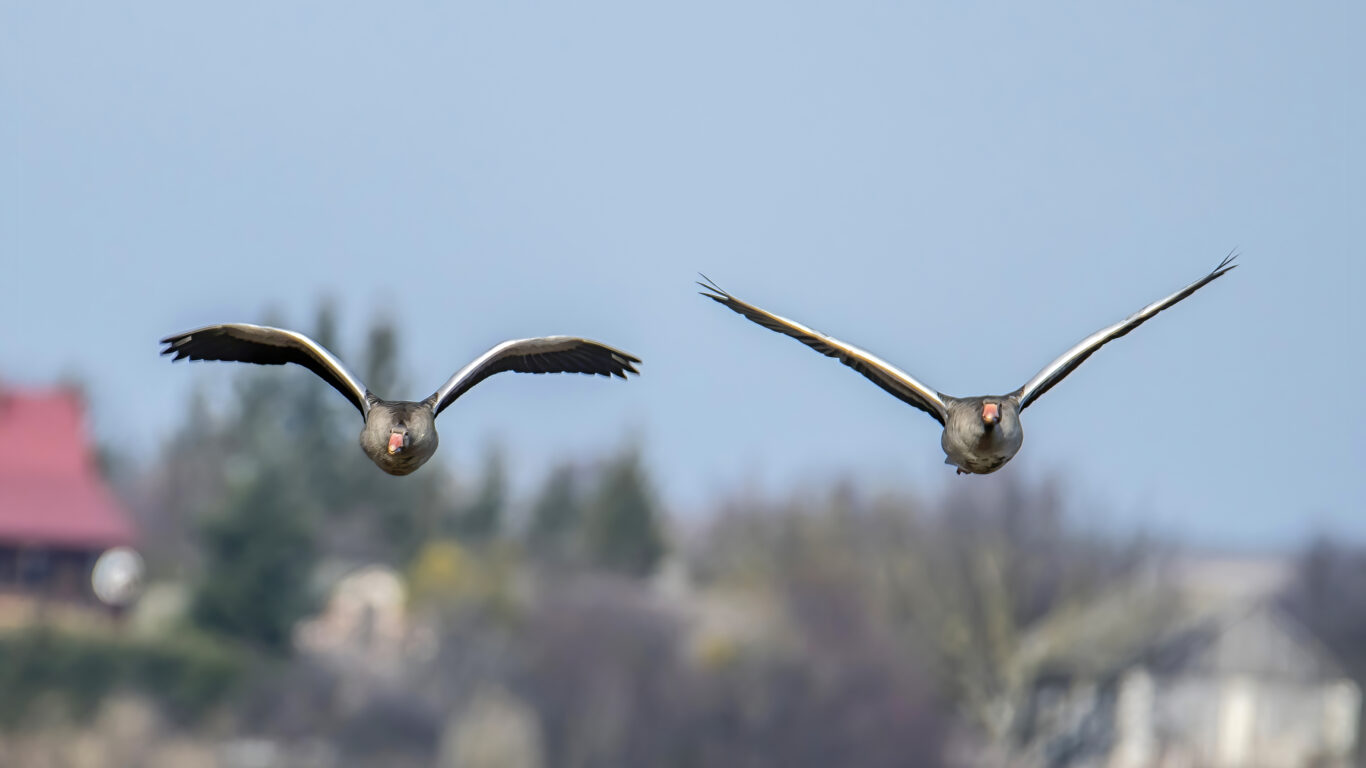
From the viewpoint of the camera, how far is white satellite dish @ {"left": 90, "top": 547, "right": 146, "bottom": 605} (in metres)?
71.5

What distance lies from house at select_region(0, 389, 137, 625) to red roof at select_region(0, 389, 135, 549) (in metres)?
0.03

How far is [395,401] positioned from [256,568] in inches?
2226

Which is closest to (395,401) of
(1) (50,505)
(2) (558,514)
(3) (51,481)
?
(1) (50,505)

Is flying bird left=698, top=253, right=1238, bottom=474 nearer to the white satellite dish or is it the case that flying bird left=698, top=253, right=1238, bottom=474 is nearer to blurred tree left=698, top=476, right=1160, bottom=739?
the white satellite dish

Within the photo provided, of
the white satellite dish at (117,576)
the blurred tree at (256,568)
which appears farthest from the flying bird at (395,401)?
the white satellite dish at (117,576)

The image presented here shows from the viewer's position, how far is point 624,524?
9344 centimetres

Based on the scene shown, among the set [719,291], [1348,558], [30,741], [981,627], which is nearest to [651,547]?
[981,627]

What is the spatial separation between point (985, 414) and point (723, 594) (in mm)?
70445

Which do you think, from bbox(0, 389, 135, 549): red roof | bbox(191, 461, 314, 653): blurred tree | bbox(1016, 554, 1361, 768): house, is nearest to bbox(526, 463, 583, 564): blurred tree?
bbox(1016, 554, 1361, 768): house

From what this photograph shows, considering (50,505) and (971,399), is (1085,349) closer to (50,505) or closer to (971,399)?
(971,399)

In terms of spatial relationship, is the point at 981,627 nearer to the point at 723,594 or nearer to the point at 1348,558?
the point at 723,594

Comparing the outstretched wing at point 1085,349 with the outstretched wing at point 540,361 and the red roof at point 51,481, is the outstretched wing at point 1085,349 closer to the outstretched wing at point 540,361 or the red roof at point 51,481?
the outstretched wing at point 540,361

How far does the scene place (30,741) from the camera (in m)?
59.0

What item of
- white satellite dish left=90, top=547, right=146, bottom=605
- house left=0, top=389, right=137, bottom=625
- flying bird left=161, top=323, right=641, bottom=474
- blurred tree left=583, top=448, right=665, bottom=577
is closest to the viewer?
flying bird left=161, top=323, right=641, bottom=474
